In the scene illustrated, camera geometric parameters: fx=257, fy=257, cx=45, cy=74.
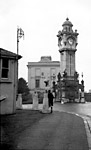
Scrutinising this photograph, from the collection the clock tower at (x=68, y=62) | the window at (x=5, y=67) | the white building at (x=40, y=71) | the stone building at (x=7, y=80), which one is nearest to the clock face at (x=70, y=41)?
the clock tower at (x=68, y=62)

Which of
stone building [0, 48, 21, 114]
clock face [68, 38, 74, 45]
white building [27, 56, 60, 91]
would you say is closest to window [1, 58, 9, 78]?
stone building [0, 48, 21, 114]

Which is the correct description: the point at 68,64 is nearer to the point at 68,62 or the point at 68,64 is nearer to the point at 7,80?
the point at 68,62

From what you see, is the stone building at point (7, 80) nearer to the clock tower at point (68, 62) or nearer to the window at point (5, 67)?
the window at point (5, 67)

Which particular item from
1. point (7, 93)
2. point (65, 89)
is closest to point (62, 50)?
point (65, 89)

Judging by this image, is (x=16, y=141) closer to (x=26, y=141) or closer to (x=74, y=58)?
(x=26, y=141)

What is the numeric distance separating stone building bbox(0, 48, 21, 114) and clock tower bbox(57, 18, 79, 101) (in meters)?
42.5

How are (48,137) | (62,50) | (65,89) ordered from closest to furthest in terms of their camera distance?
(48,137) → (65,89) → (62,50)

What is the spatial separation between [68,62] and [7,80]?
49.0 metres

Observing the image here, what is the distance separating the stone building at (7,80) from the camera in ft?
67.0

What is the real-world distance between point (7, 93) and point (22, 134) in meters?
10.4

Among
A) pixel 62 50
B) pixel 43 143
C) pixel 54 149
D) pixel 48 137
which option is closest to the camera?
pixel 54 149

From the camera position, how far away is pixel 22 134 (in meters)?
10.6

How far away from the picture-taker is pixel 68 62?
225ft

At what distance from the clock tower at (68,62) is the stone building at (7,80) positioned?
42.5 m
